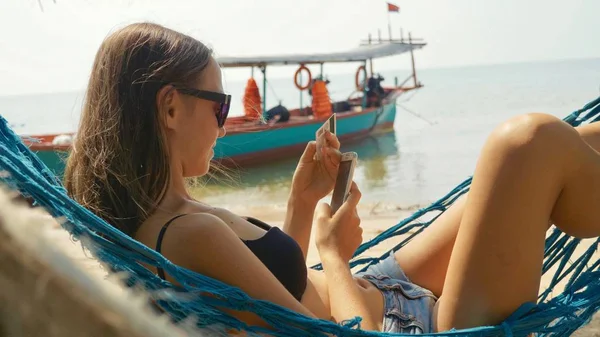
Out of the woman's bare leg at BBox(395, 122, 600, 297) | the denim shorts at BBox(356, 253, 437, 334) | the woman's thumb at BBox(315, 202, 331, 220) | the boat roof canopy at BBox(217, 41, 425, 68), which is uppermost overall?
the woman's thumb at BBox(315, 202, 331, 220)

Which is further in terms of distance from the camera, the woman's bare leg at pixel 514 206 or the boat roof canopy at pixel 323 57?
the boat roof canopy at pixel 323 57

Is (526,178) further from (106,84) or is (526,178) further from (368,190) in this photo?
(368,190)

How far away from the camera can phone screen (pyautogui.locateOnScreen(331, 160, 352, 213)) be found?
167cm

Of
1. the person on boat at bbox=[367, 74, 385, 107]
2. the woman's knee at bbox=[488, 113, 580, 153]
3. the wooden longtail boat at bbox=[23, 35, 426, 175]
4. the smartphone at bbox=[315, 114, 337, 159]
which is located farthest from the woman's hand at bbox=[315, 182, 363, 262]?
the person on boat at bbox=[367, 74, 385, 107]

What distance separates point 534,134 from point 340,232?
1.63 feet

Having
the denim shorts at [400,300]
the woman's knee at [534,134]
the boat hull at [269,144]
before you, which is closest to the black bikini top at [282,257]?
the denim shorts at [400,300]

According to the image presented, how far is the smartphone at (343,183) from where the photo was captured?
1674mm

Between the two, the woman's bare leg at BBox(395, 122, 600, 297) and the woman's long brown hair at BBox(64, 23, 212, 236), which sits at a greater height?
the woman's long brown hair at BBox(64, 23, 212, 236)

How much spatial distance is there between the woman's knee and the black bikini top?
0.50 m

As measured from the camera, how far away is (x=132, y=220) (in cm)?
142

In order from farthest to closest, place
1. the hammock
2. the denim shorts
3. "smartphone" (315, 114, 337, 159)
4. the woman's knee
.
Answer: "smartphone" (315, 114, 337, 159)
the denim shorts
the woman's knee
the hammock

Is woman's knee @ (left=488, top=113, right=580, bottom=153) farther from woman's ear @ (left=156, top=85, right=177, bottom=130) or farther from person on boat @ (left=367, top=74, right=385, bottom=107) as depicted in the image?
person on boat @ (left=367, top=74, right=385, bottom=107)

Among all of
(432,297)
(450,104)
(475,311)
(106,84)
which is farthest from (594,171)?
Answer: (450,104)

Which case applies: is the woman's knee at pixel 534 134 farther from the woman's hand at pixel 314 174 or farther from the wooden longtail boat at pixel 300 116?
the wooden longtail boat at pixel 300 116
